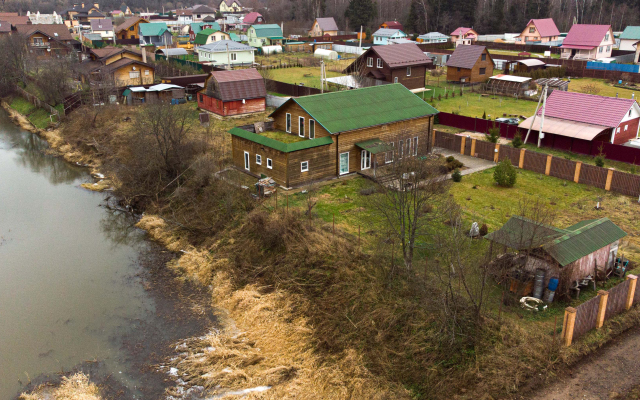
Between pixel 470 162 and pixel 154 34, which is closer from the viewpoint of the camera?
pixel 470 162

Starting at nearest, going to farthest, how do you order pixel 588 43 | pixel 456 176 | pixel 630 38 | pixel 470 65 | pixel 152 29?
1. pixel 456 176
2. pixel 470 65
3. pixel 588 43
4. pixel 630 38
5. pixel 152 29

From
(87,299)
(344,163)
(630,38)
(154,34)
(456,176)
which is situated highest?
(630,38)

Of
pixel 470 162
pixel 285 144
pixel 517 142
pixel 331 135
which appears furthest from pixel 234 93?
pixel 517 142

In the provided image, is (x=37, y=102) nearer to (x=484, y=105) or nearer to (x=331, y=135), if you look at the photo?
(x=331, y=135)

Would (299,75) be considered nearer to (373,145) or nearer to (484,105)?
(484,105)

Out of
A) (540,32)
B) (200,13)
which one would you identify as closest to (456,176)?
(540,32)

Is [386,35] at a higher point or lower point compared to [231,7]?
lower

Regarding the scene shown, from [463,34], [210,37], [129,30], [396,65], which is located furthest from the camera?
[129,30]

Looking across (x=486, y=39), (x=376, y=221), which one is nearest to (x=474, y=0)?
(x=486, y=39)
